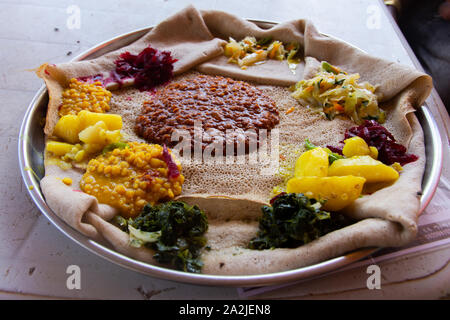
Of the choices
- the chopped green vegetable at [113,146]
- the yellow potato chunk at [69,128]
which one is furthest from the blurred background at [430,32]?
the yellow potato chunk at [69,128]

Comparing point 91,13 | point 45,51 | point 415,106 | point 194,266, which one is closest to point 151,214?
point 194,266

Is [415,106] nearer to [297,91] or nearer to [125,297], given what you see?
[297,91]

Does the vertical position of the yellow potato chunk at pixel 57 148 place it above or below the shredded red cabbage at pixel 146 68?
below

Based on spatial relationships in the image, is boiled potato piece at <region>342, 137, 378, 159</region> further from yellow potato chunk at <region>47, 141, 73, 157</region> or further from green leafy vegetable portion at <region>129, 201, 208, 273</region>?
yellow potato chunk at <region>47, 141, 73, 157</region>

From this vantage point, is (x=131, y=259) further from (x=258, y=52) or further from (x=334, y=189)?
(x=258, y=52)

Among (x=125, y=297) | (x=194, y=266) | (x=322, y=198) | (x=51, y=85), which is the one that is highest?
(x=51, y=85)

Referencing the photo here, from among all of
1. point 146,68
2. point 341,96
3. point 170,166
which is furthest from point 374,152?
point 146,68

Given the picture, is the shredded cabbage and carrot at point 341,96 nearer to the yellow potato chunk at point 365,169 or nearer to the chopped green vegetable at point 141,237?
the yellow potato chunk at point 365,169
